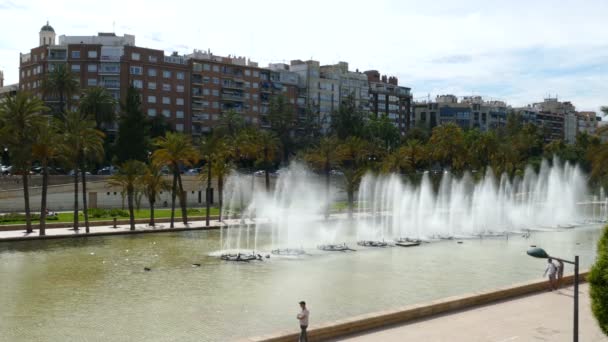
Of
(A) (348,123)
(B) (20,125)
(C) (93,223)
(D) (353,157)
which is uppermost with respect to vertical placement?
(A) (348,123)

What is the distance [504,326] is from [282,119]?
85583 mm

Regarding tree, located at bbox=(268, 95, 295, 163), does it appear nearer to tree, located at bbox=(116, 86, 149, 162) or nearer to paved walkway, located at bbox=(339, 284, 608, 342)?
tree, located at bbox=(116, 86, 149, 162)

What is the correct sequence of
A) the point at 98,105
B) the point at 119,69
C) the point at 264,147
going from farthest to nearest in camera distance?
the point at 119,69 < the point at 98,105 < the point at 264,147

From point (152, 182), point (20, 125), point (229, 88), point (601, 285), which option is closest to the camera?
point (601, 285)

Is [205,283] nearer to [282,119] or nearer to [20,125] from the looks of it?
[20,125]

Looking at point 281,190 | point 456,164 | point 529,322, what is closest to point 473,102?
point 456,164

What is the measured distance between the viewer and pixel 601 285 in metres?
12.6

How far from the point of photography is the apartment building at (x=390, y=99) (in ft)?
470

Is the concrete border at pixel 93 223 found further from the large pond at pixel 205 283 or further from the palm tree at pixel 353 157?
the palm tree at pixel 353 157

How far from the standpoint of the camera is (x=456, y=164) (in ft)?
265

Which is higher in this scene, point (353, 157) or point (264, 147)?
Answer: point (264, 147)

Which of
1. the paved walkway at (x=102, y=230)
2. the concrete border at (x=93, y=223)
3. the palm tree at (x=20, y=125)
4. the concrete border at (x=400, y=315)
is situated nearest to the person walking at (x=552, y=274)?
the concrete border at (x=400, y=315)

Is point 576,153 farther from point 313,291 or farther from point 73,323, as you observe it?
point 73,323

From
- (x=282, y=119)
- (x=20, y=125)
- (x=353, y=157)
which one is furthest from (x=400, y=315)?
(x=282, y=119)
